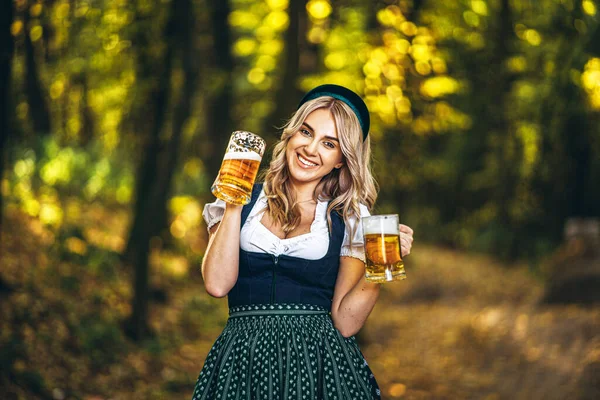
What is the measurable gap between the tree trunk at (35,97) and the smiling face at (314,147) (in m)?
7.33

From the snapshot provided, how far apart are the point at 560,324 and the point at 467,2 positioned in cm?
479

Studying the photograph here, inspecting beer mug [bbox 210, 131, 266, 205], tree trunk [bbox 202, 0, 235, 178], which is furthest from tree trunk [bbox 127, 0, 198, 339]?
beer mug [bbox 210, 131, 266, 205]

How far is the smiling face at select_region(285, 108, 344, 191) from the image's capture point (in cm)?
306

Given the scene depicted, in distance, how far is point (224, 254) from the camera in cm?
287

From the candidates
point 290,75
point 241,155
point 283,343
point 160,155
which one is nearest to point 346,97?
point 241,155

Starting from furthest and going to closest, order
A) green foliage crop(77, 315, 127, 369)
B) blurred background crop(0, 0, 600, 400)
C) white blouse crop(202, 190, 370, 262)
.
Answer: blurred background crop(0, 0, 600, 400), green foliage crop(77, 315, 127, 369), white blouse crop(202, 190, 370, 262)

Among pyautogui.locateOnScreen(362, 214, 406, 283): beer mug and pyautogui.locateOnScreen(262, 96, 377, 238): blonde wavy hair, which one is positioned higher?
pyautogui.locateOnScreen(262, 96, 377, 238): blonde wavy hair

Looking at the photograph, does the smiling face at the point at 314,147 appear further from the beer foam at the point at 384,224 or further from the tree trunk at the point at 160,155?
the tree trunk at the point at 160,155

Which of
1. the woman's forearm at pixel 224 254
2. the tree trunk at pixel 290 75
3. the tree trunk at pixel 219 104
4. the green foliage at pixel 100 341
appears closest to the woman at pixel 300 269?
the woman's forearm at pixel 224 254

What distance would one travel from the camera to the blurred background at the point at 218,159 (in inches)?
317

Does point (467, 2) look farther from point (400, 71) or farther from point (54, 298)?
point (54, 298)

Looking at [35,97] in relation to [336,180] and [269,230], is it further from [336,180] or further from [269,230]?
[269,230]

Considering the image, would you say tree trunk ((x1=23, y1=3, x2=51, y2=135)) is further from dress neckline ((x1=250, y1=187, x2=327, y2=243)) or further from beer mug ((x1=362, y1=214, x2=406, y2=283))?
beer mug ((x1=362, y1=214, x2=406, y2=283))

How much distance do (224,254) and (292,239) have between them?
298mm
